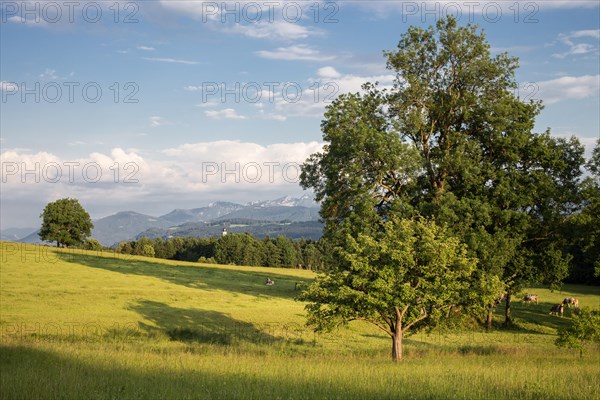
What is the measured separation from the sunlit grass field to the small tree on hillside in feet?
7.66

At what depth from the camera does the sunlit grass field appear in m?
14.1

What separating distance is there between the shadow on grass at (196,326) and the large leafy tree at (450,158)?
8773mm

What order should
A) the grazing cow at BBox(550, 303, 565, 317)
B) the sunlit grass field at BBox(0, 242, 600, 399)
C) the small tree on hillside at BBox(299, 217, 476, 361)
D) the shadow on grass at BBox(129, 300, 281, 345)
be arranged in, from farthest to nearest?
the grazing cow at BBox(550, 303, 565, 317) < the shadow on grass at BBox(129, 300, 281, 345) < the small tree on hillside at BBox(299, 217, 476, 361) < the sunlit grass field at BBox(0, 242, 600, 399)

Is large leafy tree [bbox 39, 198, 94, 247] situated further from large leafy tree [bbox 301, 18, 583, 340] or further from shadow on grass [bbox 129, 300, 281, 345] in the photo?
large leafy tree [bbox 301, 18, 583, 340]

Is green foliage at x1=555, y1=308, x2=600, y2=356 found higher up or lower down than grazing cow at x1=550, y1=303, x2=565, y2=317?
higher up

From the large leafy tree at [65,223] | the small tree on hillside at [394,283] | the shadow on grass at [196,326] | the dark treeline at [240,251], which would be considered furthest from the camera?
the dark treeline at [240,251]

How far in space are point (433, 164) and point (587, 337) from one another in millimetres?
16868

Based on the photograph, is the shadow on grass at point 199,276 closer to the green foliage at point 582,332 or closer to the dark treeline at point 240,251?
the green foliage at point 582,332

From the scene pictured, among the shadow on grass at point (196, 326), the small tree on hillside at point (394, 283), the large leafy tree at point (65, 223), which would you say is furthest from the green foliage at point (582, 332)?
the large leafy tree at point (65, 223)

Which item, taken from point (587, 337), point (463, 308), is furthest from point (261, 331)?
point (587, 337)

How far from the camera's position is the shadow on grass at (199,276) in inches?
2490

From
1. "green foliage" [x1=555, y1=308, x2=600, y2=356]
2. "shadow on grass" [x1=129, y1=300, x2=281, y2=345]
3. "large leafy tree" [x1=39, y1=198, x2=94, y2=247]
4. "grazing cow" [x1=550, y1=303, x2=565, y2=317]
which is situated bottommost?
"grazing cow" [x1=550, y1=303, x2=565, y2=317]

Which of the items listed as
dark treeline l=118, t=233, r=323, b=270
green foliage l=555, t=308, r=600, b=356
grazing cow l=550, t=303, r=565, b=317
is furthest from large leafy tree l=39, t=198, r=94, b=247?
green foliage l=555, t=308, r=600, b=356

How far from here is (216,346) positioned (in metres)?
32.0
